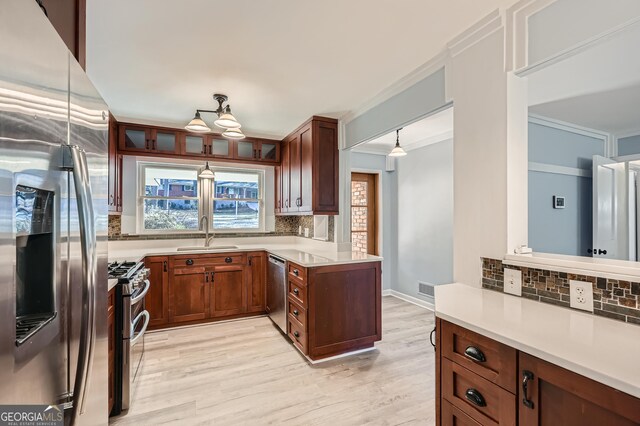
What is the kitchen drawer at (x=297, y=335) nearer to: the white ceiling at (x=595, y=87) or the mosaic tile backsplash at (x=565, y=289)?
the mosaic tile backsplash at (x=565, y=289)

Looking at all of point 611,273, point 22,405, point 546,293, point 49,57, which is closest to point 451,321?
point 546,293

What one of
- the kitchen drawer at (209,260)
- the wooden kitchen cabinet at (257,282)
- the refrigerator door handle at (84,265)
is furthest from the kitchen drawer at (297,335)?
the refrigerator door handle at (84,265)

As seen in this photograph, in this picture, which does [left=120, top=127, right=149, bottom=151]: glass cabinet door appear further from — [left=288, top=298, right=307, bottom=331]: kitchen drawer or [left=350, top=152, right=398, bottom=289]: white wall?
[left=350, top=152, right=398, bottom=289]: white wall

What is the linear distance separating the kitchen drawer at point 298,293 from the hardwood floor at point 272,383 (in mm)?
508

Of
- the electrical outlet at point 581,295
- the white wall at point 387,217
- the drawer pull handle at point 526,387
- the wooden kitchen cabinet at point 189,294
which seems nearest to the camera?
the drawer pull handle at point 526,387

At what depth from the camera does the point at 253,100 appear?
3035 mm

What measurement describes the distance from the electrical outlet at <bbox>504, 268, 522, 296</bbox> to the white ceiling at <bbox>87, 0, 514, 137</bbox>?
58.0 inches

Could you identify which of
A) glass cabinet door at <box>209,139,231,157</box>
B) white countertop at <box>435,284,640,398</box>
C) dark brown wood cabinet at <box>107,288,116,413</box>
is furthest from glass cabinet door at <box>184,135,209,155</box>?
white countertop at <box>435,284,640,398</box>

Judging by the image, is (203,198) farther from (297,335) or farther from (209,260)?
(297,335)

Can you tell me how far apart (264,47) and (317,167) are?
151 centimetres

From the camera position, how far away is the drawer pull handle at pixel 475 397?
119cm

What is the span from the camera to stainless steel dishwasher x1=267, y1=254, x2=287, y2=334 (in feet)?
10.7

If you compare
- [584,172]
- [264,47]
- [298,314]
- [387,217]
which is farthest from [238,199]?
[584,172]

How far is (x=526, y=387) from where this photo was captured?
3.37ft
